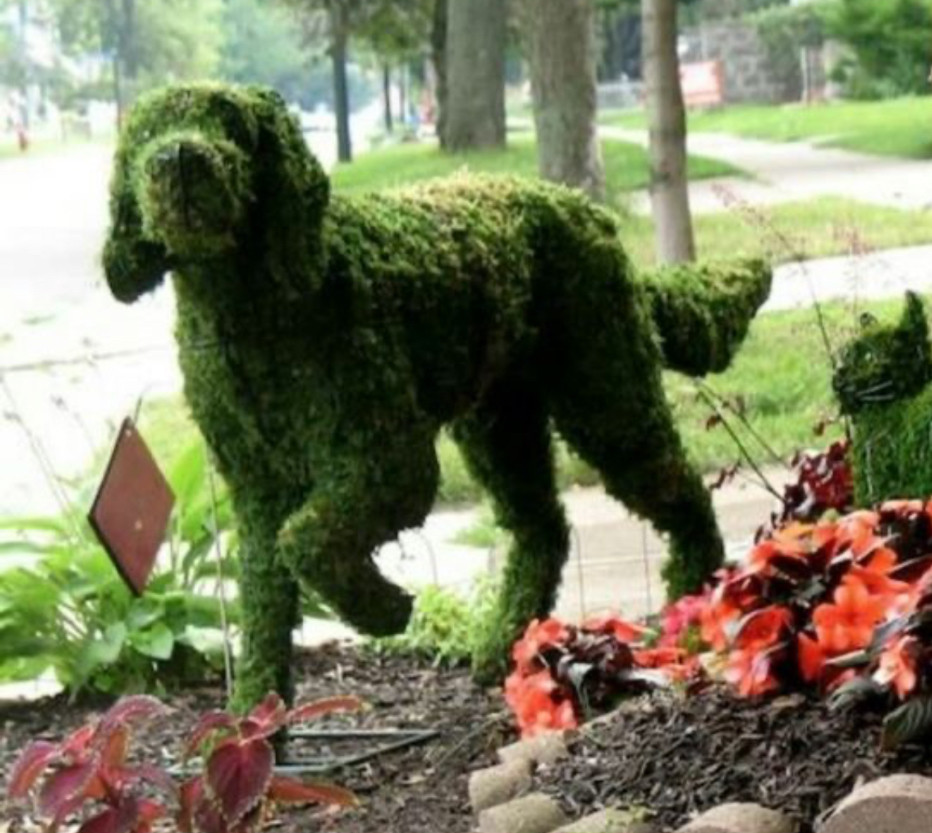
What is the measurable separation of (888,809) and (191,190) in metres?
1.71

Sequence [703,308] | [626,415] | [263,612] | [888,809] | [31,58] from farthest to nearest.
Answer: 1. [31,58]
2. [703,308]
3. [626,415]
4. [263,612]
5. [888,809]

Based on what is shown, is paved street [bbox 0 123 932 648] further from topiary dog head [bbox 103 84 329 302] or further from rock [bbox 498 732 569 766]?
rock [bbox 498 732 569 766]

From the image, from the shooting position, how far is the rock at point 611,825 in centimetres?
283

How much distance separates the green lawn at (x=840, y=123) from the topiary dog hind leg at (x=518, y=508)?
45.5 ft

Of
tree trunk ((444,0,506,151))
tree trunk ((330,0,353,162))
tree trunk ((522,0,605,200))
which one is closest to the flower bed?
tree trunk ((522,0,605,200))

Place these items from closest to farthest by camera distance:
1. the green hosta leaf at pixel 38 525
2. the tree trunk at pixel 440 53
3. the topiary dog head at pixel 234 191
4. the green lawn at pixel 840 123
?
the topiary dog head at pixel 234 191, the green hosta leaf at pixel 38 525, the green lawn at pixel 840 123, the tree trunk at pixel 440 53

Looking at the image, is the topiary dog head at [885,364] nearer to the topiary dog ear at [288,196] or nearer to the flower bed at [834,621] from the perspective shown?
the flower bed at [834,621]

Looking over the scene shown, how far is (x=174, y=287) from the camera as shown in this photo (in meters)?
4.04

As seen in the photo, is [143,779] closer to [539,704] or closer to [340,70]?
[539,704]

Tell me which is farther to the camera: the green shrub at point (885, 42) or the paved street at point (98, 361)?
the green shrub at point (885, 42)

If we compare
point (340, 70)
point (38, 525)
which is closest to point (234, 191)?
point (38, 525)

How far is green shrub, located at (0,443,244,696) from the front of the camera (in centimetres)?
527

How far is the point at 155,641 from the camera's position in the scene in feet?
17.2

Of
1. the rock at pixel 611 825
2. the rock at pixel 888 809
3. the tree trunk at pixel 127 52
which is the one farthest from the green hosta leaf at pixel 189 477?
the tree trunk at pixel 127 52
